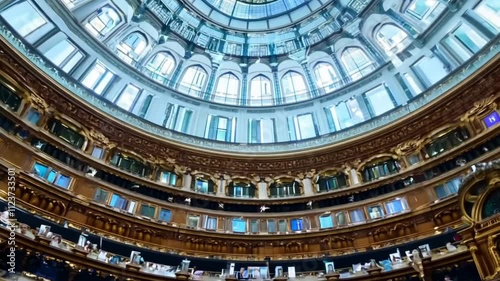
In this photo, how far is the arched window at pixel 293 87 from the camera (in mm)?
34500

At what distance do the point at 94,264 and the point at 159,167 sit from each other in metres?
11.3

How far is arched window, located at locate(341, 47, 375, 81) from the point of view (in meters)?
32.2

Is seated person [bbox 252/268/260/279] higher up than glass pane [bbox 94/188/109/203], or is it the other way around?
glass pane [bbox 94/188/109/203]

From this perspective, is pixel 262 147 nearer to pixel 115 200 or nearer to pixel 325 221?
pixel 325 221

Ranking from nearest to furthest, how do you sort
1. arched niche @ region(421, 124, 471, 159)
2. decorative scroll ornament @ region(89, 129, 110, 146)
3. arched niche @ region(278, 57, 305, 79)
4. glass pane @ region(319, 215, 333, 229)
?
arched niche @ region(421, 124, 471, 159) < glass pane @ region(319, 215, 333, 229) < decorative scroll ornament @ region(89, 129, 110, 146) < arched niche @ region(278, 57, 305, 79)

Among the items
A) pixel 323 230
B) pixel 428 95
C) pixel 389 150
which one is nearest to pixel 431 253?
pixel 323 230

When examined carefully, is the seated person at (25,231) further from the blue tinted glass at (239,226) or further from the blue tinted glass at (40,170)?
the blue tinted glass at (239,226)

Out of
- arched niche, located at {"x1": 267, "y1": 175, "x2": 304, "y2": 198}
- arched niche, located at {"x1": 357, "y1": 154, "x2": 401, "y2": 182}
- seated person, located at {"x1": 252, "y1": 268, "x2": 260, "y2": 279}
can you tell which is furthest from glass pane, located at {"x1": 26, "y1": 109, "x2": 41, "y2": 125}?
arched niche, located at {"x1": 357, "y1": 154, "x2": 401, "y2": 182}

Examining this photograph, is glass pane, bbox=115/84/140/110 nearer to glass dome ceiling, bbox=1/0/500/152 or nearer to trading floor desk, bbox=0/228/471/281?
glass dome ceiling, bbox=1/0/500/152

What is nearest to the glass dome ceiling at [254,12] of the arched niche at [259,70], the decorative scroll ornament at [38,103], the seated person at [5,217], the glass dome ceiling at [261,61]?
the glass dome ceiling at [261,61]

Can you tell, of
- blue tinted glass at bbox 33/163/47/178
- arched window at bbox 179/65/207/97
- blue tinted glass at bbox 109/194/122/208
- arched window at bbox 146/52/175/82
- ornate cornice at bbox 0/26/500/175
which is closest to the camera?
blue tinted glass at bbox 33/163/47/178

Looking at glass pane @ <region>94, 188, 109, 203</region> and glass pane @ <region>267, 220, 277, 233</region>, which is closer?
glass pane @ <region>94, 188, 109, 203</region>

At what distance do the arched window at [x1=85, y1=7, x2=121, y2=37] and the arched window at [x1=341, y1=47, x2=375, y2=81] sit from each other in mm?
20292

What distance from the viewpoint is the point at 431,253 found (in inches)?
679
